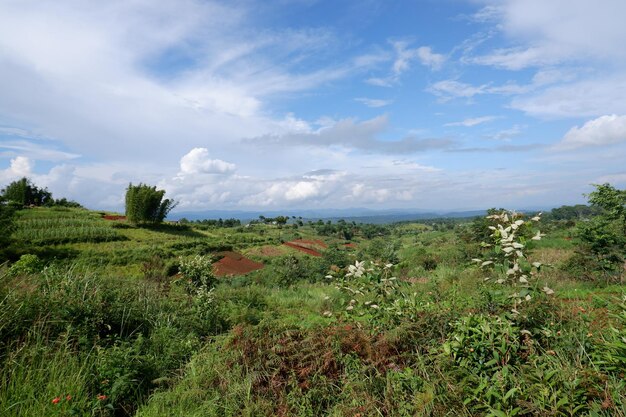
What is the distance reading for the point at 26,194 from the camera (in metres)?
37.5

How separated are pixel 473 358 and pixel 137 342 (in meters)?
4.42

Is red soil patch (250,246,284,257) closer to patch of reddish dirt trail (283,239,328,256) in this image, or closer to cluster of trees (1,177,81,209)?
patch of reddish dirt trail (283,239,328,256)

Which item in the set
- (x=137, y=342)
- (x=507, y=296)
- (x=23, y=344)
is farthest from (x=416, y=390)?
(x=23, y=344)

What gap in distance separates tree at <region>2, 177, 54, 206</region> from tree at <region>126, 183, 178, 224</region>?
10363 millimetres

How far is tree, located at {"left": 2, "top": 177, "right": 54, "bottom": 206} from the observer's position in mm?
35750

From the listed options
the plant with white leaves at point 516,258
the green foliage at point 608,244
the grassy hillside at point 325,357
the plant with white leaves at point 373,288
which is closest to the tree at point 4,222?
the grassy hillside at point 325,357

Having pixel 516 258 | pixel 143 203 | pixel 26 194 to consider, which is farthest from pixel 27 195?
pixel 516 258

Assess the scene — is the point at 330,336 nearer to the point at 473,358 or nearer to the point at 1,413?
the point at 473,358

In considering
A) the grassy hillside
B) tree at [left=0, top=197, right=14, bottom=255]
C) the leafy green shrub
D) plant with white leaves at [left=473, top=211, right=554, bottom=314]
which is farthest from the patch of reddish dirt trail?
the leafy green shrub

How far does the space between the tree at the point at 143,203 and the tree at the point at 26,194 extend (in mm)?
10363

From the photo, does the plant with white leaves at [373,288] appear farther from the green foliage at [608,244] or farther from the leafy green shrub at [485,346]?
the green foliage at [608,244]

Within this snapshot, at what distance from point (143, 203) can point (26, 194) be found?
46.9 ft

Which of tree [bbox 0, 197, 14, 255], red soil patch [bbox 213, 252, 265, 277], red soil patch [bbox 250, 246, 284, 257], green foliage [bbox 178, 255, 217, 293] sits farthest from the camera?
red soil patch [bbox 250, 246, 284, 257]

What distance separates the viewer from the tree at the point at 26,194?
1407 inches
